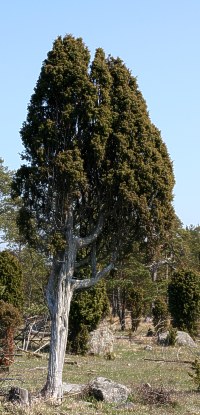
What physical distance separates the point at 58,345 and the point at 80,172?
3.28m

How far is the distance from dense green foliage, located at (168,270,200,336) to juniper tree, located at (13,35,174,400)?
1591 centimetres

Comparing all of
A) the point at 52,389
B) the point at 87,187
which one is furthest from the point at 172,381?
the point at 87,187

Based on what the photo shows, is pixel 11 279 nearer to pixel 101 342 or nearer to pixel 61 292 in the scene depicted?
pixel 101 342

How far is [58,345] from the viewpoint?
12156mm

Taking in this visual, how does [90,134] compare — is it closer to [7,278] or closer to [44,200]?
[44,200]

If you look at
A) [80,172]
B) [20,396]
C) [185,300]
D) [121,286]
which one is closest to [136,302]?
[121,286]

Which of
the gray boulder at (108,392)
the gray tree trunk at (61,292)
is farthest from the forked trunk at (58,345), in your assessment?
the gray boulder at (108,392)

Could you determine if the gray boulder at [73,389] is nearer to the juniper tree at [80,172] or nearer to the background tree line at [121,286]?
the juniper tree at [80,172]

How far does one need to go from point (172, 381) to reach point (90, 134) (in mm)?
6747

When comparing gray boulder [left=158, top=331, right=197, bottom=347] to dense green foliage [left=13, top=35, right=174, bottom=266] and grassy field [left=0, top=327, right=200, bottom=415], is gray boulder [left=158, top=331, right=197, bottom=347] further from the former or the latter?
dense green foliage [left=13, top=35, right=174, bottom=266]

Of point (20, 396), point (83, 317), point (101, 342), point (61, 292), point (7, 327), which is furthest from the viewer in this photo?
point (83, 317)

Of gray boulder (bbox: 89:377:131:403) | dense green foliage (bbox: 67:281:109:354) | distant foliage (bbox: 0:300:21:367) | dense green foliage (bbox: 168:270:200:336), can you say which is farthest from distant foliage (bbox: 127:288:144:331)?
gray boulder (bbox: 89:377:131:403)

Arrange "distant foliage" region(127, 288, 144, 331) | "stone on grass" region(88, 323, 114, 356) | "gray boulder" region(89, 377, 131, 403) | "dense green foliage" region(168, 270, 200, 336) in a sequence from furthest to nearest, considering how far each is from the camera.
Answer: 1. "distant foliage" region(127, 288, 144, 331)
2. "dense green foliage" region(168, 270, 200, 336)
3. "stone on grass" region(88, 323, 114, 356)
4. "gray boulder" region(89, 377, 131, 403)

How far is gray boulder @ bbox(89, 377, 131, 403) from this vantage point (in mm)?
12023
